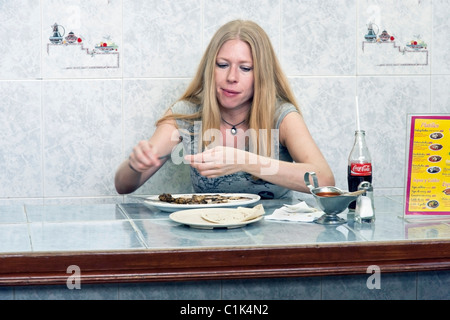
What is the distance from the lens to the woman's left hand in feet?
6.10

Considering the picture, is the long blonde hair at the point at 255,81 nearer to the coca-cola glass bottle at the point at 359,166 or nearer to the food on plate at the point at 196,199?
the food on plate at the point at 196,199

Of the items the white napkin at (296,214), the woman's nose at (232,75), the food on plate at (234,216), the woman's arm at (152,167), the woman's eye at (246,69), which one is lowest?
the white napkin at (296,214)

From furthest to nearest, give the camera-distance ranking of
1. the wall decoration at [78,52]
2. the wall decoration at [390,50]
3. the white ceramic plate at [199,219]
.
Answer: the wall decoration at [390,50], the wall decoration at [78,52], the white ceramic plate at [199,219]

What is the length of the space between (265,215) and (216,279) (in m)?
0.42

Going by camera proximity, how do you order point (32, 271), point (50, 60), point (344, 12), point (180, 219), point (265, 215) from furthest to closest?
point (344, 12), point (50, 60), point (265, 215), point (180, 219), point (32, 271)

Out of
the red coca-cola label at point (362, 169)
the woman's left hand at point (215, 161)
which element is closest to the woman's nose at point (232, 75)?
the woman's left hand at point (215, 161)

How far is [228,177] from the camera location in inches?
91.1

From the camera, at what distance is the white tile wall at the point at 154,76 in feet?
8.48

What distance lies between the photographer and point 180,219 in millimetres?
1627

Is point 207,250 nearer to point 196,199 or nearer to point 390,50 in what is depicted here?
point 196,199

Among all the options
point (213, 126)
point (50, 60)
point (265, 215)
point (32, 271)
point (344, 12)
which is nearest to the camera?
point (32, 271)

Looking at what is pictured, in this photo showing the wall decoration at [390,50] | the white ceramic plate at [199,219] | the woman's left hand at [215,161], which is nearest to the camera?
the white ceramic plate at [199,219]

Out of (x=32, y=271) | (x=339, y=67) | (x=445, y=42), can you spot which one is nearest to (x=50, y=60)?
(x=339, y=67)
